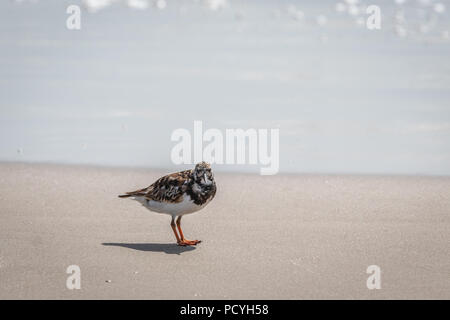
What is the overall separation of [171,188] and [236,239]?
1.20 meters

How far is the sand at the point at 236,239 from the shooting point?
6750 mm

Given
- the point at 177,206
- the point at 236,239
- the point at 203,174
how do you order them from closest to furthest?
the point at 203,174
the point at 177,206
the point at 236,239

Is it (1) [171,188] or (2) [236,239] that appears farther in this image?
(2) [236,239]

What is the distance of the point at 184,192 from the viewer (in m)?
8.17

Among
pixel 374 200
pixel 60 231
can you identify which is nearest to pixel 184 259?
pixel 60 231

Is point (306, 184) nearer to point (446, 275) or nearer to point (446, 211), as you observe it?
point (446, 211)

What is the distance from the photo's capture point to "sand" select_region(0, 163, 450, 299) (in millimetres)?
6750

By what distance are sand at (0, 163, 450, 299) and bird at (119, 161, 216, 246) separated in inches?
20.6

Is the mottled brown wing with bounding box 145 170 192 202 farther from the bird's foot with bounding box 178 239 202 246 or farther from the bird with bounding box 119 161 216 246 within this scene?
the bird's foot with bounding box 178 239 202 246

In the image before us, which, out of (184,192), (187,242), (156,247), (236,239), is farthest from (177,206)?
(236,239)

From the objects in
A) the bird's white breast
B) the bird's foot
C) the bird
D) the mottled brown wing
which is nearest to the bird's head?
the bird

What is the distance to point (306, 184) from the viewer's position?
1189 cm

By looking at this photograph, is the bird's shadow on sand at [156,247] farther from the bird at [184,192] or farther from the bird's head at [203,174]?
the bird's head at [203,174]

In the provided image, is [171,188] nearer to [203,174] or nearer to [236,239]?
[203,174]
